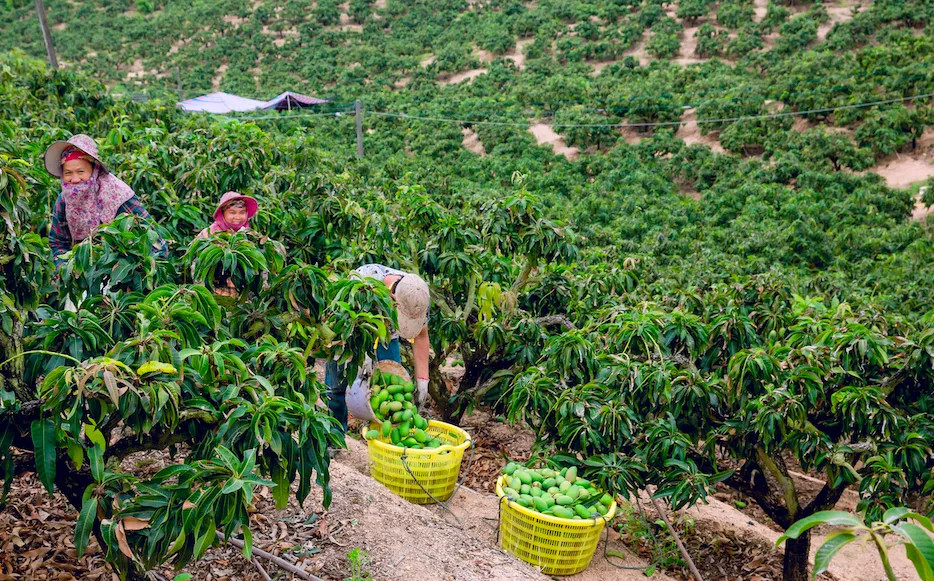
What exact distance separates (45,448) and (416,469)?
2436 mm

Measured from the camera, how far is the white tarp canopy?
24.5m

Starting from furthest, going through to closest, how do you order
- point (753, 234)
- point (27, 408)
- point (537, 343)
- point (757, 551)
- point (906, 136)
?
point (906, 136)
point (753, 234)
point (537, 343)
point (757, 551)
point (27, 408)

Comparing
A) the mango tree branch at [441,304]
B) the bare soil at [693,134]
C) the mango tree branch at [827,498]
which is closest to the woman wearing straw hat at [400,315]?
the mango tree branch at [441,304]

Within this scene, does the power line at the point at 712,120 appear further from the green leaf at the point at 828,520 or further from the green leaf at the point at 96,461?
the green leaf at the point at 828,520

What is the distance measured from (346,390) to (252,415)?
219cm

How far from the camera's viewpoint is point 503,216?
19.8 feet

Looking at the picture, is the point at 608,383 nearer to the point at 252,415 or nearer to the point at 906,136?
the point at 252,415

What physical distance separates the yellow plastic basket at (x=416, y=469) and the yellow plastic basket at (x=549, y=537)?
0.44 m

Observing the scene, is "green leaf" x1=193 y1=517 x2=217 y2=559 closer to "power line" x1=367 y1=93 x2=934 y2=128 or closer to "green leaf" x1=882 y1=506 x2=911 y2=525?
"green leaf" x1=882 y1=506 x2=911 y2=525

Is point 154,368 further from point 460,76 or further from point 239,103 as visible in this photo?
point 460,76

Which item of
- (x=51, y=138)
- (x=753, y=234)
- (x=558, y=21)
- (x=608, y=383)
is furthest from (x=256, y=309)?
(x=558, y=21)

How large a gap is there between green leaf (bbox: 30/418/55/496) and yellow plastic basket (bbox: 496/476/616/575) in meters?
2.35

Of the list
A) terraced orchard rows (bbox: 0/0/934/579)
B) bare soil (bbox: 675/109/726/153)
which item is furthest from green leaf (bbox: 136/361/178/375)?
bare soil (bbox: 675/109/726/153)

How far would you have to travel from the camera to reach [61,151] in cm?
448
